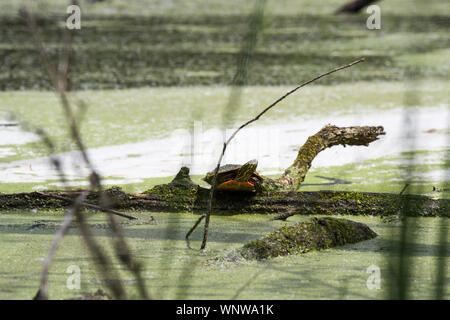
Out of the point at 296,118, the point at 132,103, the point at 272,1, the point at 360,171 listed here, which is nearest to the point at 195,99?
the point at 132,103

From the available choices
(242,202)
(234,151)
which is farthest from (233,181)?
(234,151)

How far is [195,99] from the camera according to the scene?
568 centimetres

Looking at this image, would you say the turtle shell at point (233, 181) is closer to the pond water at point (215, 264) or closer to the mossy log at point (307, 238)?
the pond water at point (215, 264)

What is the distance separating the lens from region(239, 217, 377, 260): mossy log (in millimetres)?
2219

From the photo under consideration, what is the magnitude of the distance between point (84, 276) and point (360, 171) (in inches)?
79.8

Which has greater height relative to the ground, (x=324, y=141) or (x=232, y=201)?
(x=324, y=141)

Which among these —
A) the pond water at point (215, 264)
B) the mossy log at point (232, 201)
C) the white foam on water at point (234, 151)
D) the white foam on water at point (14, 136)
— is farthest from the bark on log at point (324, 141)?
the white foam on water at point (14, 136)

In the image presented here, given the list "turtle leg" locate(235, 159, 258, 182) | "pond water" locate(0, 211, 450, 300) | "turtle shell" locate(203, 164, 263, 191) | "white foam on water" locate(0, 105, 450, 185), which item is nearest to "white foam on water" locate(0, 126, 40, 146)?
"white foam on water" locate(0, 105, 450, 185)

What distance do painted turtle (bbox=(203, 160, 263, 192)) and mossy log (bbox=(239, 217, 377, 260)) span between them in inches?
16.6

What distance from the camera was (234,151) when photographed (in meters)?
4.31

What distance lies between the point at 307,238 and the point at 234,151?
2.02 m

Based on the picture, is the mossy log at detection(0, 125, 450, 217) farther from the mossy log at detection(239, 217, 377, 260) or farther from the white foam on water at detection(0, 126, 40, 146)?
the white foam on water at detection(0, 126, 40, 146)

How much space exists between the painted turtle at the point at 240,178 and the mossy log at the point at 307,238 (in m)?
0.42

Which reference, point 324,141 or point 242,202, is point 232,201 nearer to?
point 242,202
